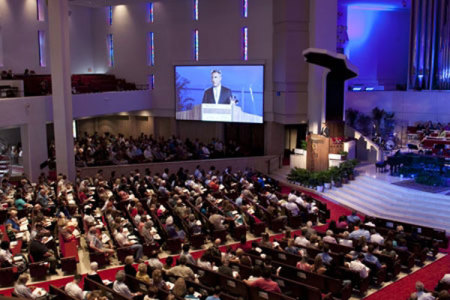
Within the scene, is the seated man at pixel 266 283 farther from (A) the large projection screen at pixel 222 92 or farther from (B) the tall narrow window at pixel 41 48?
(B) the tall narrow window at pixel 41 48

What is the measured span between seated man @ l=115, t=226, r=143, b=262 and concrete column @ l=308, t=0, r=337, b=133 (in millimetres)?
12373

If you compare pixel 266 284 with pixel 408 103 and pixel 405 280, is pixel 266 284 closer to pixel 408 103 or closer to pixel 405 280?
pixel 405 280

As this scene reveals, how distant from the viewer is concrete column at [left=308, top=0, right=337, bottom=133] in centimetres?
2212

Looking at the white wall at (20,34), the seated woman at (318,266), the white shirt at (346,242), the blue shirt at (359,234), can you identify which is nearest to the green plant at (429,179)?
the blue shirt at (359,234)

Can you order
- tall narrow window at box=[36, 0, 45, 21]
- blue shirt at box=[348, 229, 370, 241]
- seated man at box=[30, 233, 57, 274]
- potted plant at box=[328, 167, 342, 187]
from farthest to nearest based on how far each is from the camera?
tall narrow window at box=[36, 0, 45, 21]
potted plant at box=[328, 167, 342, 187]
blue shirt at box=[348, 229, 370, 241]
seated man at box=[30, 233, 57, 274]

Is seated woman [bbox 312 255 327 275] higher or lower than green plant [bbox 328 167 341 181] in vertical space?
lower

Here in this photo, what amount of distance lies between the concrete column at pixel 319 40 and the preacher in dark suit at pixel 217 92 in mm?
4161

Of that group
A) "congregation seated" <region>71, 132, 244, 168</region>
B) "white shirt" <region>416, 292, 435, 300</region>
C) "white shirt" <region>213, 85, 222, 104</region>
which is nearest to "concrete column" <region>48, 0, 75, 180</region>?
"congregation seated" <region>71, 132, 244, 168</region>

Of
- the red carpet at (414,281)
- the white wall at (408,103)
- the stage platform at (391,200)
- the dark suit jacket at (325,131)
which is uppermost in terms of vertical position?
the white wall at (408,103)

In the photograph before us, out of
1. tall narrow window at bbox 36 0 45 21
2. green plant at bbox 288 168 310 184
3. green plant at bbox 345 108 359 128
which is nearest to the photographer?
green plant at bbox 288 168 310 184

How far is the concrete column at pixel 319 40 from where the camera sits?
22.1 meters

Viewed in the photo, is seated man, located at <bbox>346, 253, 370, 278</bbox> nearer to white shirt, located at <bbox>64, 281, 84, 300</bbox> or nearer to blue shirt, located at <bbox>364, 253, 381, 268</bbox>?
blue shirt, located at <bbox>364, 253, 381, 268</bbox>

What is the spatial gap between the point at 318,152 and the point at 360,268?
10.5 m

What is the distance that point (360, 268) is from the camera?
10148 mm
